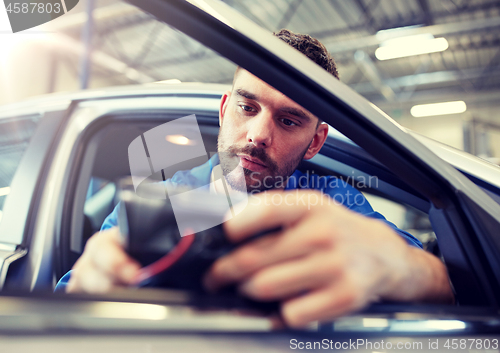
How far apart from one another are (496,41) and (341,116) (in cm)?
1291

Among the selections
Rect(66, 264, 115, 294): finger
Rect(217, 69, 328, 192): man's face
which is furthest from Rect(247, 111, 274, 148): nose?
Rect(66, 264, 115, 294): finger

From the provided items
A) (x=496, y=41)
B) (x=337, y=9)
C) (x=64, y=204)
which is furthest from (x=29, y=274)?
(x=496, y=41)

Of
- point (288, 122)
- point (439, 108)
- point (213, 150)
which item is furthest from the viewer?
point (439, 108)

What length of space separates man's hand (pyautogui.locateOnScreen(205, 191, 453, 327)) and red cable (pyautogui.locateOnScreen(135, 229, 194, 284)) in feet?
0.19

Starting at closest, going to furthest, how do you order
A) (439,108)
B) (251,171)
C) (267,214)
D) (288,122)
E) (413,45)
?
1. (267,214)
2. (251,171)
3. (288,122)
4. (413,45)
5. (439,108)

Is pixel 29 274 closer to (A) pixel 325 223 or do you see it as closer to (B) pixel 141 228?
(B) pixel 141 228

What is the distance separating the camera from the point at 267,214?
45 cm

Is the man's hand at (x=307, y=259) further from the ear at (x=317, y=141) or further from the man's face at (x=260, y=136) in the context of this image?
the ear at (x=317, y=141)

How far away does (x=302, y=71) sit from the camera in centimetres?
67

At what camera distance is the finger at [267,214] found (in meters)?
0.45

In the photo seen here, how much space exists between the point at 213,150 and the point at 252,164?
1.20 feet

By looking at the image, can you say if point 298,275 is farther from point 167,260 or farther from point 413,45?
point 413,45

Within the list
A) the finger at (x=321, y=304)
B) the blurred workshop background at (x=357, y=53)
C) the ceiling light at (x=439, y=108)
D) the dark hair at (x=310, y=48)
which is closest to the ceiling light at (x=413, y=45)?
the blurred workshop background at (x=357, y=53)

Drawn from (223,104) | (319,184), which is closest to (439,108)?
(319,184)
